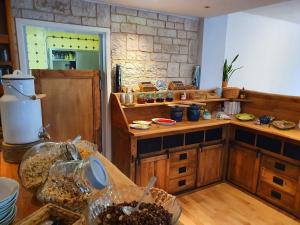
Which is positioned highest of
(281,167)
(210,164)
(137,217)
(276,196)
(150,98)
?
(150,98)

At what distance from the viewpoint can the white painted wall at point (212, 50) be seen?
3566 mm

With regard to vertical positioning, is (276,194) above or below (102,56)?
below

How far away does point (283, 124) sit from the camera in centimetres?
291

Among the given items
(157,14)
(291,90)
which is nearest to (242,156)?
(157,14)

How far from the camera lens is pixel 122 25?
2953 millimetres

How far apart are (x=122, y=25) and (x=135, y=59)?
1.50ft

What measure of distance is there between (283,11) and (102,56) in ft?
11.3

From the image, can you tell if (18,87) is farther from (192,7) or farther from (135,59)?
(192,7)

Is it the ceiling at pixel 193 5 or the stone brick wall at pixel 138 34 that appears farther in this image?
the ceiling at pixel 193 5

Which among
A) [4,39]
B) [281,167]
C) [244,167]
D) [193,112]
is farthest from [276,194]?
[4,39]

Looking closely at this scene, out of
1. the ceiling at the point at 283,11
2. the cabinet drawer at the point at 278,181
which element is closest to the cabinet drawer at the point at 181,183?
the cabinet drawer at the point at 278,181

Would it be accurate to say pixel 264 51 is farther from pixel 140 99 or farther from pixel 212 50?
pixel 140 99

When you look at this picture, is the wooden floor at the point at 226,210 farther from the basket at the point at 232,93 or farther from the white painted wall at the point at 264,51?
the white painted wall at the point at 264,51

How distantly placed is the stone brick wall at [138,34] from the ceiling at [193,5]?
0.16m
